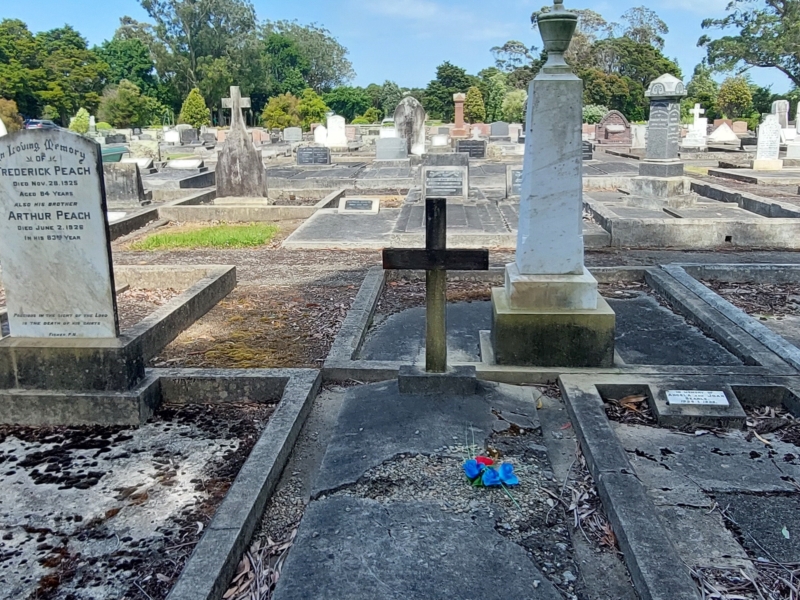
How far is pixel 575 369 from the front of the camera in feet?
14.2

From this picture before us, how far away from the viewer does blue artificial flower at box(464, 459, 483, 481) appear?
309 centimetres

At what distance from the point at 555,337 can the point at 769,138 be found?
1846 centimetres

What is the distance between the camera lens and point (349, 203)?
40.0ft

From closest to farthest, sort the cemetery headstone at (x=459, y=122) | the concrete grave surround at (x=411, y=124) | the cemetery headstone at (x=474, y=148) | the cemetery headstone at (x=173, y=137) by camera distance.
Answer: the concrete grave surround at (x=411, y=124) < the cemetery headstone at (x=474, y=148) < the cemetery headstone at (x=459, y=122) < the cemetery headstone at (x=173, y=137)

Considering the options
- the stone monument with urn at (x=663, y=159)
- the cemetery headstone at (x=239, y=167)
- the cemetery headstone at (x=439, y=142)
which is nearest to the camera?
the cemetery headstone at (x=239, y=167)

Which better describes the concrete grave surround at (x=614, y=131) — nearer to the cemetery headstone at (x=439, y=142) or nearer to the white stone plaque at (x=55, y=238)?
the cemetery headstone at (x=439, y=142)

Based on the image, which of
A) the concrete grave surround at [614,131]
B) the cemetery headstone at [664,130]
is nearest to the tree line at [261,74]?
the concrete grave surround at [614,131]

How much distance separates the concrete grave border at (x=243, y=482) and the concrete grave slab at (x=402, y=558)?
0.22 m

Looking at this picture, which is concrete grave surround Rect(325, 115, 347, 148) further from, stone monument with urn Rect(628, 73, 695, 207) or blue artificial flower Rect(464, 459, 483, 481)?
blue artificial flower Rect(464, 459, 483, 481)

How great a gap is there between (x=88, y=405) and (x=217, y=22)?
70482 millimetres

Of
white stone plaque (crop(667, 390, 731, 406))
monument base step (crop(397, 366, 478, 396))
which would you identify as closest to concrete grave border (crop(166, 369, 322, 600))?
monument base step (crop(397, 366, 478, 396))

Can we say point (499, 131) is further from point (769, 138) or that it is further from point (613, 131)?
point (769, 138)

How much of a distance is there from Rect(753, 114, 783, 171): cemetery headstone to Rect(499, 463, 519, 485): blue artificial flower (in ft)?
64.3

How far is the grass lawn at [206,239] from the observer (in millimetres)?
9617
